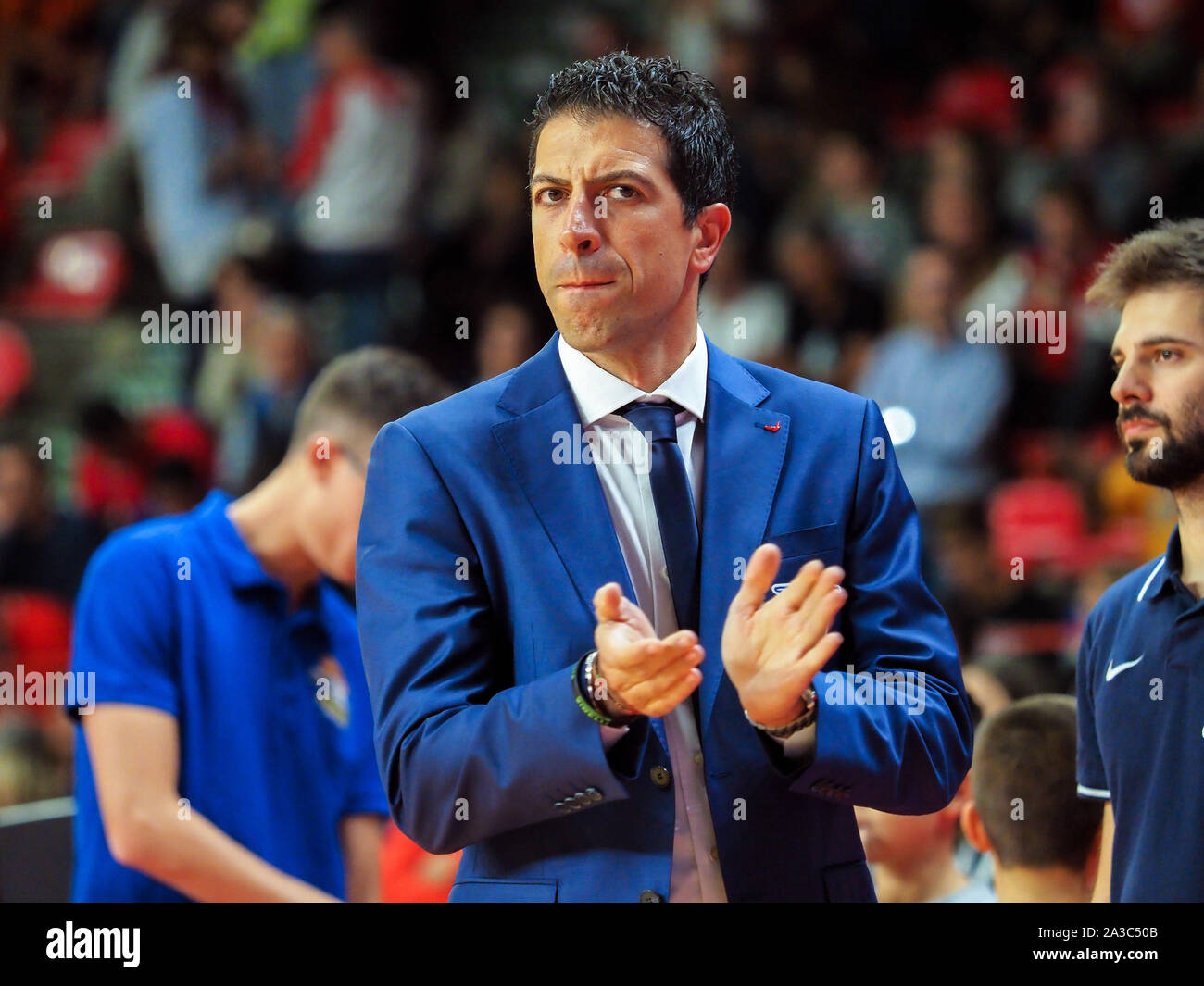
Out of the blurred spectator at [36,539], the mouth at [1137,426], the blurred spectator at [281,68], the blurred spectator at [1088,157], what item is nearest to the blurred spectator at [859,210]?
the blurred spectator at [1088,157]

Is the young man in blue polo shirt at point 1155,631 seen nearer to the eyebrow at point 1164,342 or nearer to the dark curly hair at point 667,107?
the eyebrow at point 1164,342

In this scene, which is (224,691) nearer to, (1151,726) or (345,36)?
(1151,726)

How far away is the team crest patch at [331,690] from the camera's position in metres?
3.05

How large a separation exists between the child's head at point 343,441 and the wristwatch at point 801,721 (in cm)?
132

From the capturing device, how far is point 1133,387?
2.30 meters

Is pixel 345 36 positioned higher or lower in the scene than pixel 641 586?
higher

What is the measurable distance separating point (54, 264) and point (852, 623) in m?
6.68

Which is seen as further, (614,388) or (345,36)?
(345,36)

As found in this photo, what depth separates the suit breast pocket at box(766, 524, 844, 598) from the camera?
199cm

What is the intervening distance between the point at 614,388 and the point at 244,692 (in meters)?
1.20

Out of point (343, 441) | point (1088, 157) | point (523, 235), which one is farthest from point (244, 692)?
point (1088, 157)

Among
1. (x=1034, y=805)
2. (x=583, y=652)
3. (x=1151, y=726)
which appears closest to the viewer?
(x=583, y=652)

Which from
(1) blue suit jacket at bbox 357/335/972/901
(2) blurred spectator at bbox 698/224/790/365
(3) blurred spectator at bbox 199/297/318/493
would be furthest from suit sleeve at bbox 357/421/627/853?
(3) blurred spectator at bbox 199/297/318/493

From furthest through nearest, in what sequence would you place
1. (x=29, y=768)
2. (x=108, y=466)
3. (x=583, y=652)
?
(x=108, y=466), (x=29, y=768), (x=583, y=652)
